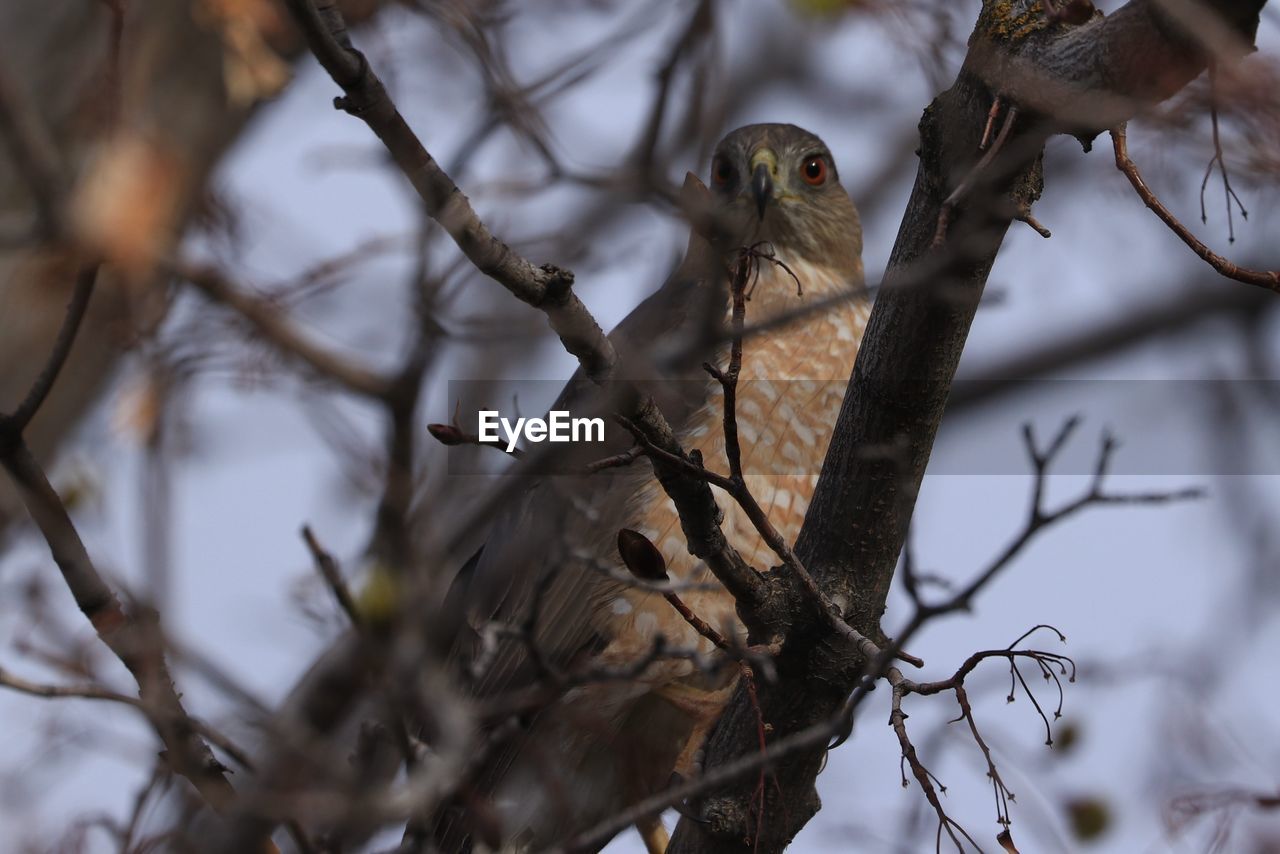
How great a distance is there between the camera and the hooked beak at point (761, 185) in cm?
533

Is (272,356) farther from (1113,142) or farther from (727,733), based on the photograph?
(1113,142)

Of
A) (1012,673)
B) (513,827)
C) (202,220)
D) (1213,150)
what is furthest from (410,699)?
(202,220)

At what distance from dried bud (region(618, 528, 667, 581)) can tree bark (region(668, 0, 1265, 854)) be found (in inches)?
20.0

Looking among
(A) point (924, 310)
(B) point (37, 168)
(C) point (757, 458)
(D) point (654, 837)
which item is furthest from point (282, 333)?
(A) point (924, 310)

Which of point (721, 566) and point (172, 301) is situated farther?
point (172, 301)

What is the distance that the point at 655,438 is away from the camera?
117 inches

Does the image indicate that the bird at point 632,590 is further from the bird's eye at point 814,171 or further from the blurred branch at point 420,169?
the blurred branch at point 420,169

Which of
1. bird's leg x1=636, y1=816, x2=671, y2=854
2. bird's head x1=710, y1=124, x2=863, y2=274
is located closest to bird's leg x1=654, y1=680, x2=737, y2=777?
bird's leg x1=636, y1=816, x2=671, y2=854

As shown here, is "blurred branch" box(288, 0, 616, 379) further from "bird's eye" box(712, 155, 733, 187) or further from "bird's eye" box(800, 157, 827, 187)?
"bird's eye" box(800, 157, 827, 187)

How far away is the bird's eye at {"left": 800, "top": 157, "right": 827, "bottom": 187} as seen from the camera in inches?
225

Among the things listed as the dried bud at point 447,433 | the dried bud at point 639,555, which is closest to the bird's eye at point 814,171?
the dried bud at point 639,555

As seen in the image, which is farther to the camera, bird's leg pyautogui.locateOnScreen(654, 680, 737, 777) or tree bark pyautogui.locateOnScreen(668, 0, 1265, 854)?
bird's leg pyautogui.locateOnScreen(654, 680, 737, 777)

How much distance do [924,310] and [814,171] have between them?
2.84 meters

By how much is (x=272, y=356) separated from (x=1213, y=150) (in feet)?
Answer: 11.1
